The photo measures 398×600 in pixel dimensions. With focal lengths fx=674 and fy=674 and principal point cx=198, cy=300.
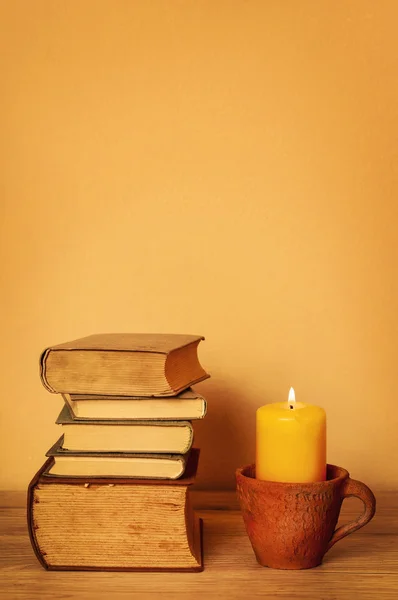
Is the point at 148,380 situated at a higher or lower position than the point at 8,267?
lower

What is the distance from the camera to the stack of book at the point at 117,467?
723 millimetres

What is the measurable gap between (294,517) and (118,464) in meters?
0.20

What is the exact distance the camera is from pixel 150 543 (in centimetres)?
73

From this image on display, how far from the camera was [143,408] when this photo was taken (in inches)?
29.1

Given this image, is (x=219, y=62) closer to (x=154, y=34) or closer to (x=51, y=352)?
(x=154, y=34)

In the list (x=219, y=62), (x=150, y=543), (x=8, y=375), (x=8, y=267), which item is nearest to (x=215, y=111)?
(x=219, y=62)

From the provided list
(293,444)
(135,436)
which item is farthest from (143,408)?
(293,444)

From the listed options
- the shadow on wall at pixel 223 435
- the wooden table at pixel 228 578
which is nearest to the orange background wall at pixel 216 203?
the shadow on wall at pixel 223 435

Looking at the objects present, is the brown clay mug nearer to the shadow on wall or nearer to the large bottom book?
the large bottom book

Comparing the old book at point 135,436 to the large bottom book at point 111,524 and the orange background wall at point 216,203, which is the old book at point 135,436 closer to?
the large bottom book at point 111,524

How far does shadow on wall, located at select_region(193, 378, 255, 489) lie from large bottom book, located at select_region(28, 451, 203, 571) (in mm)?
283

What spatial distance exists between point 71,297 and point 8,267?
11 cm

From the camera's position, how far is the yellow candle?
0.72 metres

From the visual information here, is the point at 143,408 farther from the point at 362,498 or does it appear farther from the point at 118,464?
the point at 362,498
